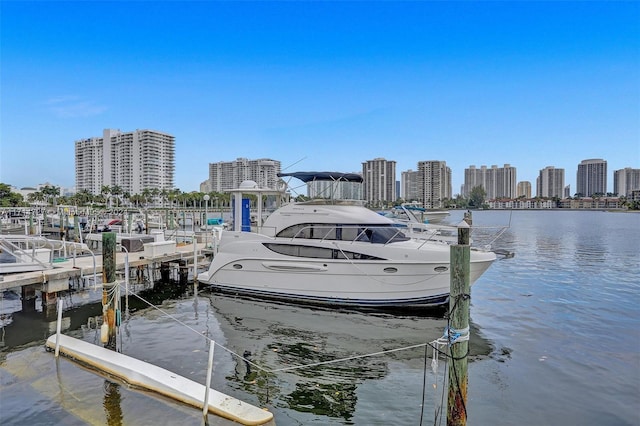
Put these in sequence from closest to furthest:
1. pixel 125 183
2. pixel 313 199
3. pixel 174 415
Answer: pixel 174 415 → pixel 313 199 → pixel 125 183

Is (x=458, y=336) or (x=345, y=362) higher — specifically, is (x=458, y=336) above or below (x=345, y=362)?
above

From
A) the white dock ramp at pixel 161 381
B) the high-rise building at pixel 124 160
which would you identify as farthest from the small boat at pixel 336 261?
the high-rise building at pixel 124 160

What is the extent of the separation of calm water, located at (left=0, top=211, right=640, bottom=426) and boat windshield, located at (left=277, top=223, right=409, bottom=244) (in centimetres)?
256

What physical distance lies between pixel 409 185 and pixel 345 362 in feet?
548

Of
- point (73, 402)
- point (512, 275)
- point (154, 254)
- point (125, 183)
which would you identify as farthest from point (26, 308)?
point (125, 183)

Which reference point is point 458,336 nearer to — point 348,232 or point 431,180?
point 348,232

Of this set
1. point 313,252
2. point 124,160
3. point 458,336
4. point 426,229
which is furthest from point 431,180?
point 458,336

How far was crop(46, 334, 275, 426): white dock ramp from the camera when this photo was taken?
5.83 metres

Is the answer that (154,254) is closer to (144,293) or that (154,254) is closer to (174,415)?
(144,293)

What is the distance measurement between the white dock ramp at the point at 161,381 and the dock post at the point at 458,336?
2.58 meters

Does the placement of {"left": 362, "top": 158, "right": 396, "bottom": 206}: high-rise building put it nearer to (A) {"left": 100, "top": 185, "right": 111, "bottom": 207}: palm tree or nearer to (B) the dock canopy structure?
(A) {"left": 100, "top": 185, "right": 111, "bottom": 207}: palm tree

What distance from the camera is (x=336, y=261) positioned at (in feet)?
44.3

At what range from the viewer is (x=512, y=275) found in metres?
21.2

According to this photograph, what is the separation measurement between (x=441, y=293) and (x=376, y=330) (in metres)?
2.67
